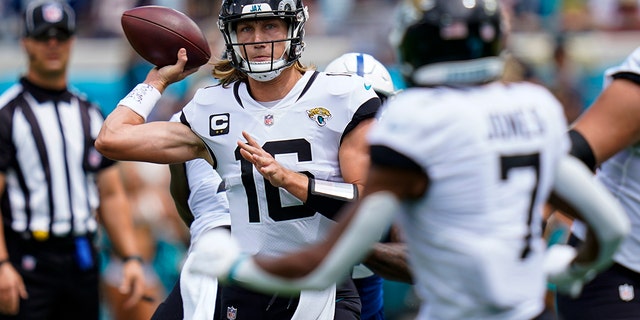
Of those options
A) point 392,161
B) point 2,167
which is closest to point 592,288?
point 392,161

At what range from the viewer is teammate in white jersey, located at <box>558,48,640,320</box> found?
3.47 metres

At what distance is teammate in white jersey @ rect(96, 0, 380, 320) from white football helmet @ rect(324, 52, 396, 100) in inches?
30.0

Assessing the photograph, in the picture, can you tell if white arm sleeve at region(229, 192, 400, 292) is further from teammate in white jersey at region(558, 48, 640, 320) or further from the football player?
the football player

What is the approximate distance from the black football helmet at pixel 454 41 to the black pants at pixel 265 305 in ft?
4.76

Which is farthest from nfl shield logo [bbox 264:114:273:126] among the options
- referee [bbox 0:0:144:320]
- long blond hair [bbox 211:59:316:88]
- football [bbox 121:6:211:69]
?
referee [bbox 0:0:144:320]

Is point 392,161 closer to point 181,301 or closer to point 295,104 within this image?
point 295,104

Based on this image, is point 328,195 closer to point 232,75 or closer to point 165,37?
A: point 232,75

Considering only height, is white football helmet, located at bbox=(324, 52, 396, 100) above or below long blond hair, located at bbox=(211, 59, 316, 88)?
below

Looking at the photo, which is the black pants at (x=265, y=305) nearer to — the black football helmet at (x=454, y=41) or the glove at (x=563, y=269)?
the glove at (x=563, y=269)

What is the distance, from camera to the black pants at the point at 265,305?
13.8 feet

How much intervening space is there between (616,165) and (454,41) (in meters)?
1.14

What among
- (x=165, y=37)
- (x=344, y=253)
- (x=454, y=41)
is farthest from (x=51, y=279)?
(x=454, y=41)

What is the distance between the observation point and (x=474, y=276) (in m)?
2.82

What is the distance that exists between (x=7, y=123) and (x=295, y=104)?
240cm
